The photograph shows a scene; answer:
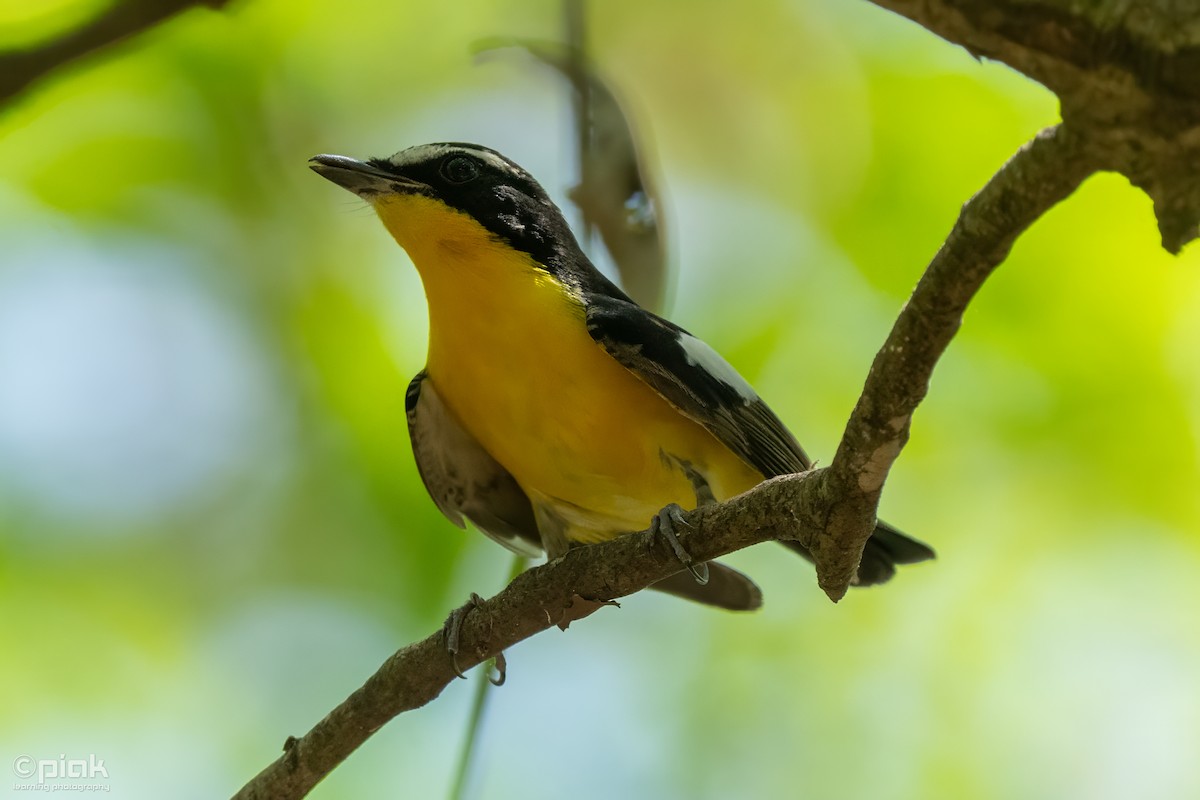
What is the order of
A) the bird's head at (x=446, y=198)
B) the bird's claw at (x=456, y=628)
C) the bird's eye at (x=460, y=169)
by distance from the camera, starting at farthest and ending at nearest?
the bird's eye at (x=460, y=169) < the bird's head at (x=446, y=198) < the bird's claw at (x=456, y=628)

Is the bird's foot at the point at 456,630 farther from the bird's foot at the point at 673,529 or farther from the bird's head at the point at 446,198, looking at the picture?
the bird's head at the point at 446,198

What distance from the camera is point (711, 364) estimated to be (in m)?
5.32

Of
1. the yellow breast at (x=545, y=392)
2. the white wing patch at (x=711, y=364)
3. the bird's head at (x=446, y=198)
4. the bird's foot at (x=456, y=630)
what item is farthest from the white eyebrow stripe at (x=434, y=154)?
the bird's foot at (x=456, y=630)

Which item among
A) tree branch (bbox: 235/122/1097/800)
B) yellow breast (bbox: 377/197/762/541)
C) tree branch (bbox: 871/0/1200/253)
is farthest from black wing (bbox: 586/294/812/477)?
tree branch (bbox: 871/0/1200/253)

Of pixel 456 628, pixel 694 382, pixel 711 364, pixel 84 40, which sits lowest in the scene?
pixel 84 40

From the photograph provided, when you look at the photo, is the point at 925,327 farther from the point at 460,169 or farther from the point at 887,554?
the point at 460,169

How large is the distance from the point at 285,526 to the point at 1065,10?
6963 mm

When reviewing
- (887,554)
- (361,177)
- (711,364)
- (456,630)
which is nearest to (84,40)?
(456,630)

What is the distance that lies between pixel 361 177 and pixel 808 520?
3.23 meters

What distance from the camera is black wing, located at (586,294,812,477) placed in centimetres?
507

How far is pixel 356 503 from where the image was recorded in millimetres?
7715

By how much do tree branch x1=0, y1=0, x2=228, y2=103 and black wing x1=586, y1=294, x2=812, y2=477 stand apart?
3.11 m

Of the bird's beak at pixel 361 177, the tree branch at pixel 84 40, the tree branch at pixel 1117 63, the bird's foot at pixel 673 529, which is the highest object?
the bird's beak at pixel 361 177

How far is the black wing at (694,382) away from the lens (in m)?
5.07
